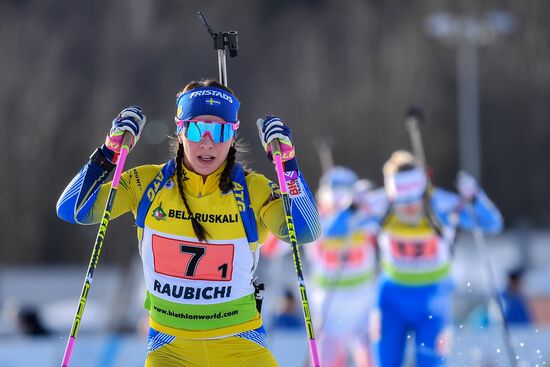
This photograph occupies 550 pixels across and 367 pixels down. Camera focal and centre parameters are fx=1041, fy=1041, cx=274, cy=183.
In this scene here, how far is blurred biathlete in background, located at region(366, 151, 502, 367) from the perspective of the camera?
25.9 feet

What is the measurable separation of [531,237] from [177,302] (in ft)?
53.0

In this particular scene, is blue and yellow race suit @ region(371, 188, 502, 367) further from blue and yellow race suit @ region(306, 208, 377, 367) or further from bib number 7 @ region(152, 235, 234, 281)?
bib number 7 @ region(152, 235, 234, 281)

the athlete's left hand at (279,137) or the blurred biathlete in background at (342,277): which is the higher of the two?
the blurred biathlete in background at (342,277)

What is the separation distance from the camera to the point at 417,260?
26.5 ft

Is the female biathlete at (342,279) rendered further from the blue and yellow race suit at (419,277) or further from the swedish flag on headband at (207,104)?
the swedish flag on headband at (207,104)

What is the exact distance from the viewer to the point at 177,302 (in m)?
4.27

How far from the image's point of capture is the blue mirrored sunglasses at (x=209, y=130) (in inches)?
170

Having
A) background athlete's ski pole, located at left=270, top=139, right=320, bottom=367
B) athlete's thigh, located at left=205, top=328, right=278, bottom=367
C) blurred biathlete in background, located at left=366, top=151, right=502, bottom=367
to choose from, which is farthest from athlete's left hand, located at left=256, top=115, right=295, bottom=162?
blurred biathlete in background, located at left=366, top=151, right=502, bottom=367

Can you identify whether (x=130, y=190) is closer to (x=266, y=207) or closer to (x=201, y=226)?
(x=201, y=226)

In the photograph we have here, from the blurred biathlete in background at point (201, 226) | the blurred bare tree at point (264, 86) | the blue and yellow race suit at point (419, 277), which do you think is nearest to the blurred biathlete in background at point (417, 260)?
the blue and yellow race suit at point (419, 277)

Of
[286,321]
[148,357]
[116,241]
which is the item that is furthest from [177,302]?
[116,241]

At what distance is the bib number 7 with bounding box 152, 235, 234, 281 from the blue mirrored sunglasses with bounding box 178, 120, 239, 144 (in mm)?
438

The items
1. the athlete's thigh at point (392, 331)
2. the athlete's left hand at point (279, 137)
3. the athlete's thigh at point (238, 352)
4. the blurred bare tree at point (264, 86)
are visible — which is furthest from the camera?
the blurred bare tree at point (264, 86)

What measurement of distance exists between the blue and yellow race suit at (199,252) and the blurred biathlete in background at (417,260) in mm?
3707
